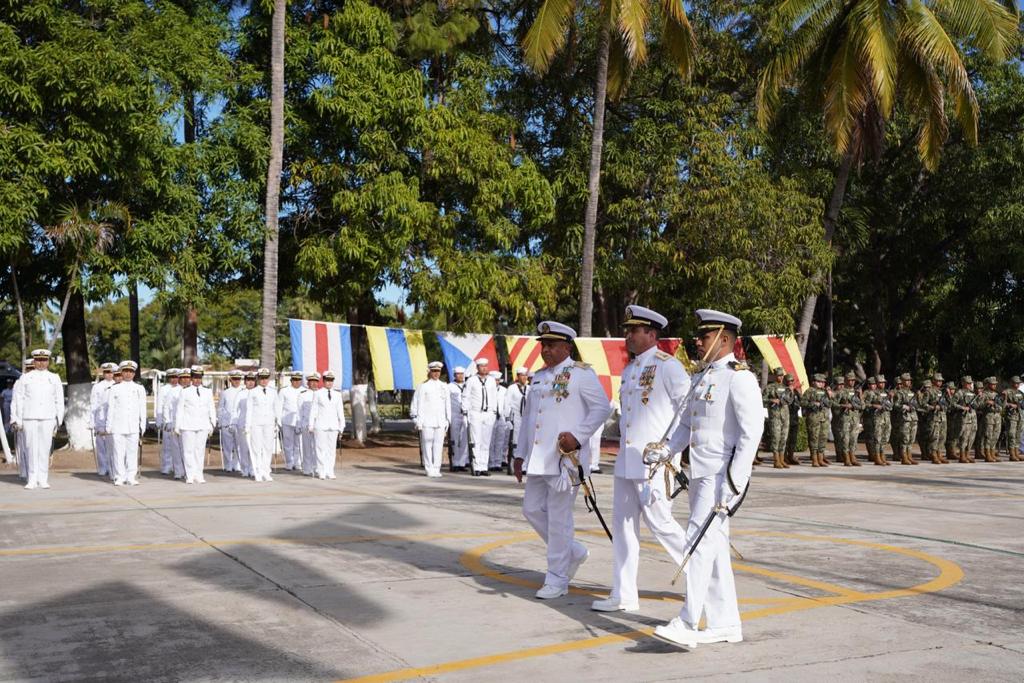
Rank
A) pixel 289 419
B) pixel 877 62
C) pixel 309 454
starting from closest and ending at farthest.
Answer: pixel 309 454
pixel 289 419
pixel 877 62

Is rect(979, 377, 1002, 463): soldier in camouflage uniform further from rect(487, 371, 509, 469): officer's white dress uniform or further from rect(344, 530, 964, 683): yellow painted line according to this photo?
rect(344, 530, 964, 683): yellow painted line

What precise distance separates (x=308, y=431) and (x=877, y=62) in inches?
564

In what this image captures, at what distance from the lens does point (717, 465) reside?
615cm

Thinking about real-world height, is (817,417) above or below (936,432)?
above

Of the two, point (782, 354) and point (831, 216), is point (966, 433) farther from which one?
point (831, 216)

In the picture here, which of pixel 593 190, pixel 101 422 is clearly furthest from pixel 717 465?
pixel 593 190

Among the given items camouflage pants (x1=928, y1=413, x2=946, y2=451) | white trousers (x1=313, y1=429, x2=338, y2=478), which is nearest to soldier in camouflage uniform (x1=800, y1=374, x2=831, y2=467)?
camouflage pants (x1=928, y1=413, x2=946, y2=451)

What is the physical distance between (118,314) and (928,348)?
2106 inches

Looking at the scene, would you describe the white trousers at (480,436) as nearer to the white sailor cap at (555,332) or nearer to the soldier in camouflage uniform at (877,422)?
the soldier in camouflage uniform at (877,422)

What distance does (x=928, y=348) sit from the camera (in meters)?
34.0

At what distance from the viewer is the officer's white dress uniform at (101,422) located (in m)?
16.4

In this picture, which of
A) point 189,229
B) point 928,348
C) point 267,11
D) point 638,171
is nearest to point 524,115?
point 638,171

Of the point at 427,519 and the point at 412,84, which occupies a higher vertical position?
the point at 412,84

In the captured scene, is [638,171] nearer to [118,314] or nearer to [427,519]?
[427,519]
